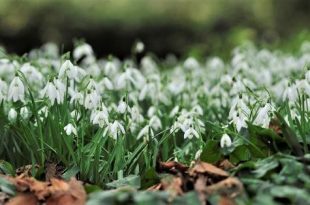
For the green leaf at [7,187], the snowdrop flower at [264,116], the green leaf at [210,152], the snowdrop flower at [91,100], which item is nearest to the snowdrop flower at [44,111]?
the snowdrop flower at [91,100]

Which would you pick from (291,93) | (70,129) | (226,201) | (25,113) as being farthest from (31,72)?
(226,201)

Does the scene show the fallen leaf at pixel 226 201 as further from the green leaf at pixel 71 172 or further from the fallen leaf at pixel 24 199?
the green leaf at pixel 71 172

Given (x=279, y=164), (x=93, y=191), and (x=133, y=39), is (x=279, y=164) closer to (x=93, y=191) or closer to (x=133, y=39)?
(x=93, y=191)

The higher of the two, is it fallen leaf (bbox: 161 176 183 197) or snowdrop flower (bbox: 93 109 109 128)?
snowdrop flower (bbox: 93 109 109 128)

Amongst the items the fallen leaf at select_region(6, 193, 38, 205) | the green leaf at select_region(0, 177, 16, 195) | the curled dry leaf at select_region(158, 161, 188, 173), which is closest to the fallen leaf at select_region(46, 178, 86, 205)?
the fallen leaf at select_region(6, 193, 38, 205)

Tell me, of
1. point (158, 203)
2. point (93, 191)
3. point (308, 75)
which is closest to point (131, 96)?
point (308, 75)

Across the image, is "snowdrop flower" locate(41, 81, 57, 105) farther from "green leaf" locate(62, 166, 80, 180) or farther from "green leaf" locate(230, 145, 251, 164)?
"green leaf" locate(230, 145, 251, 164)
